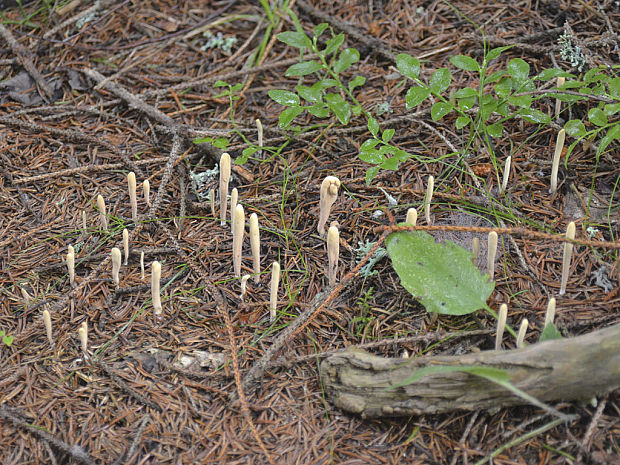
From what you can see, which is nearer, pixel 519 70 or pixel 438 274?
pixel 438 274

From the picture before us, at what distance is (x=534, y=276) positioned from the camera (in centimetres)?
344

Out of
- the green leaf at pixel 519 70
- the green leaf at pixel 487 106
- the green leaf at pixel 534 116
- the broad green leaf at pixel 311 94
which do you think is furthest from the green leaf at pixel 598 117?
the broad green leaf at pixel 311 94

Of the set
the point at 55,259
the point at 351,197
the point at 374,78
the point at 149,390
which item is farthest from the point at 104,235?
the point at 374,78

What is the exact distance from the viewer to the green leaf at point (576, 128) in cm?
387

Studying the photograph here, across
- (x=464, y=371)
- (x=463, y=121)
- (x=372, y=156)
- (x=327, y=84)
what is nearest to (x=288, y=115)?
(x=327, y=84)

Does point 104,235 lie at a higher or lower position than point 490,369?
lower

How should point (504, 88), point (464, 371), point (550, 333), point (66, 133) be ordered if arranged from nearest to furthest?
point (464, 371), point (550, 333), point (504, 88), point (66, 133)

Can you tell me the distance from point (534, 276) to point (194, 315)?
6.40 ft

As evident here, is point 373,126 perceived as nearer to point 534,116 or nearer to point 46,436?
point 534,116

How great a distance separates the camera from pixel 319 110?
162 inches

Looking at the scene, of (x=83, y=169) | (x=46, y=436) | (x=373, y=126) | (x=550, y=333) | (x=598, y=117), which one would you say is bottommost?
(x=46, y=436)

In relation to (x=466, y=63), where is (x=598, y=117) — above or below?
below

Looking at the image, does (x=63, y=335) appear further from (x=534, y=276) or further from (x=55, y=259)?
(x=534, y=276)

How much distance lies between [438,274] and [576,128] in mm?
1466
